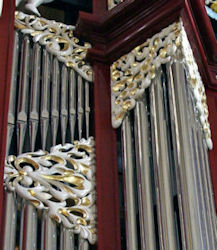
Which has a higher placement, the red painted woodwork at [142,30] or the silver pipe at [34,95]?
the red painted woodwork at [142,30]

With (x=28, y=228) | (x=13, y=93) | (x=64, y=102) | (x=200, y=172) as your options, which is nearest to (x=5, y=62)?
(x=13, y=93)

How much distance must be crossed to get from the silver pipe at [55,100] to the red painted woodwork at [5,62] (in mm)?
181

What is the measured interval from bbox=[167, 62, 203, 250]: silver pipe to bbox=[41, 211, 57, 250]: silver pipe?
35 cm

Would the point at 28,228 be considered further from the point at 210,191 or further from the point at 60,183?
the point at 210,191

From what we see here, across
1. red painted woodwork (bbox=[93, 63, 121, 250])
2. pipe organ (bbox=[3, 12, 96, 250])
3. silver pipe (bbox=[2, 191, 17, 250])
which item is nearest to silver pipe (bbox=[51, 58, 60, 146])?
pipe organ (bbox=[3, 12, 96, 250])

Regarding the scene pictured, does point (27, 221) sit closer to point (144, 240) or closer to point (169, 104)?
point (144, 240)

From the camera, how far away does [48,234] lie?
1.66m

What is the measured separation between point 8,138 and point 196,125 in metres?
0.55

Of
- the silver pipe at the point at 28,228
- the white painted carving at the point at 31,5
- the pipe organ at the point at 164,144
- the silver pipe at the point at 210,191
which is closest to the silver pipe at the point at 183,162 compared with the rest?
the pipe organ at the point at 164,144

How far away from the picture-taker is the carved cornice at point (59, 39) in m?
2.04

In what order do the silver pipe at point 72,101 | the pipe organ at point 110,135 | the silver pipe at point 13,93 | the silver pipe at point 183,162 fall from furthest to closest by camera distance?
the silver pipe at point 72,101 < the silver pipe at point 13,93 < the pipe organ at point 110,135 < the silver pipe at point 183,162

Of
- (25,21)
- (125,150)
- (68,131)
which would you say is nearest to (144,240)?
(125,150)

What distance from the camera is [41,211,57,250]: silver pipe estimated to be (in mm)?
1643

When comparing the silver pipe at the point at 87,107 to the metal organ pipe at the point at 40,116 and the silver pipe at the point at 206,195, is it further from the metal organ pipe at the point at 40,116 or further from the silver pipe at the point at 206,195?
the silver pipe at the point at 206,195
